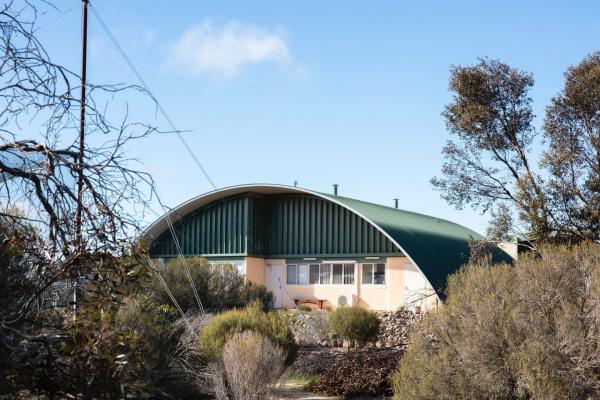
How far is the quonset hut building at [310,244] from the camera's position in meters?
32.7

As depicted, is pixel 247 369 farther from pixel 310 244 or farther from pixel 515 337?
pixel 310 244

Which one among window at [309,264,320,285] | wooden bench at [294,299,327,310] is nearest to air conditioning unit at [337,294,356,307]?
wooden bench at [294,299,327,310]

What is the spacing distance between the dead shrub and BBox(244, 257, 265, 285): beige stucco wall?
707 inches

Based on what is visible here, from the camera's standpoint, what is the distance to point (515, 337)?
Result: 12.0 meters

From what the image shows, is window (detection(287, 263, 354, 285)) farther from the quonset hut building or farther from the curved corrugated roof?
the curved corrugated roof

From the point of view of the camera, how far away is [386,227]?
31359 millimetres

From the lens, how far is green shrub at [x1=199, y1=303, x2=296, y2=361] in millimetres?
16656

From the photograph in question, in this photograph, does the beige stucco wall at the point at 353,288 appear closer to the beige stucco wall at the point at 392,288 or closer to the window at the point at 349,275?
the beige stucco wall at the point at 392,288

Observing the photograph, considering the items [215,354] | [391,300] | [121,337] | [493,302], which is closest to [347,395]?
[215,354]

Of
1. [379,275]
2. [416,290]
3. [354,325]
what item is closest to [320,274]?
[379,275]

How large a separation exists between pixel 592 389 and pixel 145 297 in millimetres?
9293

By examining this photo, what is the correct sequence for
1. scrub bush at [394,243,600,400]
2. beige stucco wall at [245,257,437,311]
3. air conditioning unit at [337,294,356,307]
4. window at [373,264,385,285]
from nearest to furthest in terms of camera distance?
scrub bush at [394,243,600,400] → beige stucco wall at [245,257,437,311] → window at [373,264,385,285] → air conditioning unit at [337,294,356,307]

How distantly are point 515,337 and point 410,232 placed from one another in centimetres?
2118

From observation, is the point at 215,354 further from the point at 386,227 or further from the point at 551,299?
the point at 386,227
